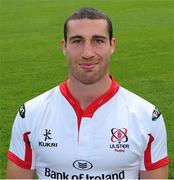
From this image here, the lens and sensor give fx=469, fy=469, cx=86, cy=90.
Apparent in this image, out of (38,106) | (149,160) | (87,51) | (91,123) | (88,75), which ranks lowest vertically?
(149,160)

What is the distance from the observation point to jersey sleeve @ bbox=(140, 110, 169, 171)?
2.79 metres

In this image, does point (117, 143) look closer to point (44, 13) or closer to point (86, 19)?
point (86, 19)

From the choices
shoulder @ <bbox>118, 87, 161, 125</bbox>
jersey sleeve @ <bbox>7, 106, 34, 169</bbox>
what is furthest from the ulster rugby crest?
jersey sleeve @ <bbox>7, 106, 34, 169</bbox>

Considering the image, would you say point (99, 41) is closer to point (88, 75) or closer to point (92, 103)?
point (88, 75)

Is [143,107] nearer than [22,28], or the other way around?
[143,107]

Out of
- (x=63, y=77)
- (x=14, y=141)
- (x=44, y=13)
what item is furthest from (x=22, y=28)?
(x=14, y=141)

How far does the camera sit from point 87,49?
2.74 meters

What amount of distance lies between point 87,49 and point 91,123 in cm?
45

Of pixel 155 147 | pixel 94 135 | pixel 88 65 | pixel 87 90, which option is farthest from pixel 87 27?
pixel 155 147

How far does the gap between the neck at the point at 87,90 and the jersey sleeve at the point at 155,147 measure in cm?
35

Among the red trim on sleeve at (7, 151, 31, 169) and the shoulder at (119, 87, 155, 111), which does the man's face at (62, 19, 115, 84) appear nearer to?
the shoulder at (119, 87, 155, 111)

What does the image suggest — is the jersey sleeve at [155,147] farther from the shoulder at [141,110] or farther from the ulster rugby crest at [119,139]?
the ulster rugby crest at [119,139]

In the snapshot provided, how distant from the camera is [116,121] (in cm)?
281

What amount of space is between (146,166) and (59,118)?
61 centimetres
